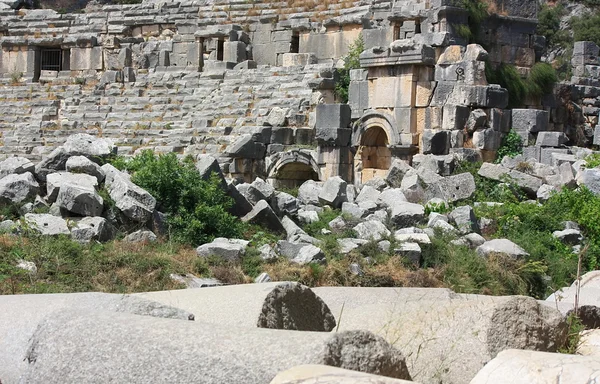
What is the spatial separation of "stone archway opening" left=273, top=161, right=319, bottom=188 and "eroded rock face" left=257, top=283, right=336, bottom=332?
12169mm

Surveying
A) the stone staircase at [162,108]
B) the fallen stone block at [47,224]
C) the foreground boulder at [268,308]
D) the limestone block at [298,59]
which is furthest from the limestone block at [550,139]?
the foreground boulder at [268,308]

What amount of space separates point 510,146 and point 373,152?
2.68 m

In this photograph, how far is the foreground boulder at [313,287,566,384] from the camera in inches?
211

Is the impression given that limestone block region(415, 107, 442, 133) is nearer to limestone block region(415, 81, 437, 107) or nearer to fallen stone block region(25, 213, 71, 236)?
limestone block region(415, 81, 437, 107)

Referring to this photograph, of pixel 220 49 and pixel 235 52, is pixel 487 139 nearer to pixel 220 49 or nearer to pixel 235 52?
pixel 235 52

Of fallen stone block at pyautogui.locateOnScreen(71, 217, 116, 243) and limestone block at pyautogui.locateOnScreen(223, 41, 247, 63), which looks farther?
limestone block at pyautogui.locateOnScreen(223, 41, 247, 63)

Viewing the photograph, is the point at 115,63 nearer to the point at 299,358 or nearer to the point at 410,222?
the point at 410,222

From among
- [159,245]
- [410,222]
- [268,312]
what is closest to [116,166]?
[159,245]

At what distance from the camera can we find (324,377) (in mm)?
3822

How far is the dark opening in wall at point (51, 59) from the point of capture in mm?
26688

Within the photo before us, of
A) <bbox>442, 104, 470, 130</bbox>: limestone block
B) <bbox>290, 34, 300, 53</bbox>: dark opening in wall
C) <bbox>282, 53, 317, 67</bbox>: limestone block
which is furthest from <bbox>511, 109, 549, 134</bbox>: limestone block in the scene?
<bbox>290, 34, 300, 53</bbox>: dark opening in wall

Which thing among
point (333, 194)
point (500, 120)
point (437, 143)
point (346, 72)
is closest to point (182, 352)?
point (333, 194)

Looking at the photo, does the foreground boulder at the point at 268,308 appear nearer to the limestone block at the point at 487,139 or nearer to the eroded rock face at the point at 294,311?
the eroded rock face at the point at 294,311

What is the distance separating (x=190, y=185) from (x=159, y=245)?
1.31 m
